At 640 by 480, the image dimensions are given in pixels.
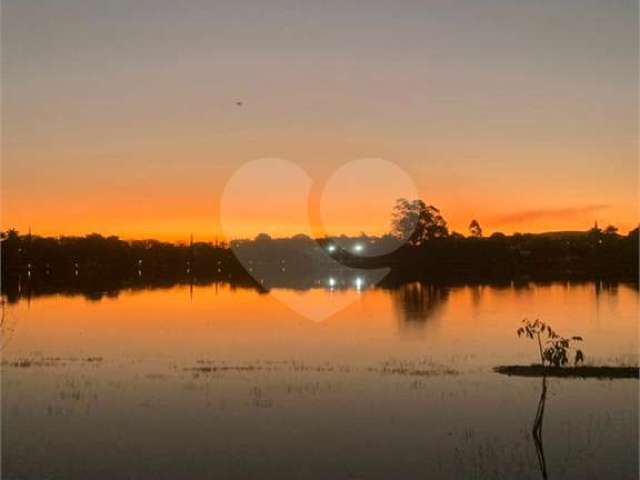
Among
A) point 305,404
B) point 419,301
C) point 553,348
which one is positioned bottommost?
point 305,404

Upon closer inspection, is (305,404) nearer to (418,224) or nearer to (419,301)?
(419,301)

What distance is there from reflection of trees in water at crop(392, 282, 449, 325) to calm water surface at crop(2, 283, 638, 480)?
5.07 metres

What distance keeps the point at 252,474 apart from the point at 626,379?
1802 centimetres

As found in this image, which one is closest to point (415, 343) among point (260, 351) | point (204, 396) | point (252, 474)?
point (260, 351)

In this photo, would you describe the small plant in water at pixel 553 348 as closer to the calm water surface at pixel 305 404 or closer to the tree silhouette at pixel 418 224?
the calm water surface at pixel 305 404

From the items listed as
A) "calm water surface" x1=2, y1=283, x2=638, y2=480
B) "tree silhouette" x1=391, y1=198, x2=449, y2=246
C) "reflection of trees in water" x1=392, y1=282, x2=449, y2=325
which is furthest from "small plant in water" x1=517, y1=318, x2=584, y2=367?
"tree silhouette" x1=391, y1=198, x2=449, y2=246

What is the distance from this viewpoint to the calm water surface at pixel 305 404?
19609 millimetres

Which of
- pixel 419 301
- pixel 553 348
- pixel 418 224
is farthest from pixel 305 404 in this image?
pixel 418 224

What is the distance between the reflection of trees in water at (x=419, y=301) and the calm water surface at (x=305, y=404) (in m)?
5.07

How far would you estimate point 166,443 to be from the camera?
21.6 m

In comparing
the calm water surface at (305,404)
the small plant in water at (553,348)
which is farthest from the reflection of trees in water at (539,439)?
the small plant in water at (553,348)

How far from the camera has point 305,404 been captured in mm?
26500

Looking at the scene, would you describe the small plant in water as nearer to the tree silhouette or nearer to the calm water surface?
the calm water surface

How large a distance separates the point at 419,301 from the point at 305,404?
4984 centimetres
